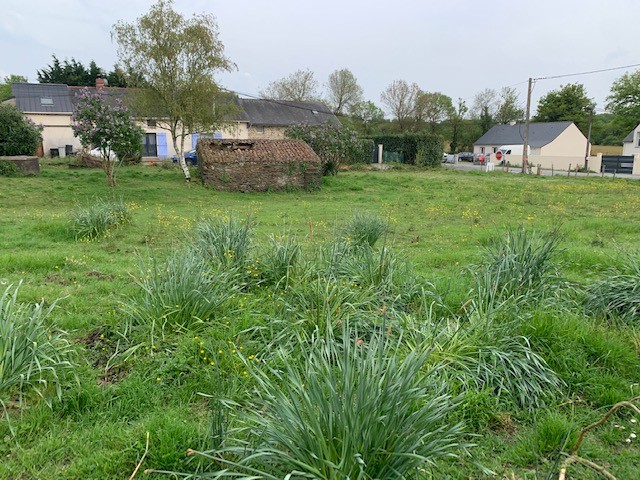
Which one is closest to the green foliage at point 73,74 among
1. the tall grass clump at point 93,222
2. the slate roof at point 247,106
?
the slate roof at point 247,106

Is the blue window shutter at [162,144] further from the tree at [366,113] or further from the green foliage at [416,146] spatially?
the tree at [366,113]

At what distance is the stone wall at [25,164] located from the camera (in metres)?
→ 19.0

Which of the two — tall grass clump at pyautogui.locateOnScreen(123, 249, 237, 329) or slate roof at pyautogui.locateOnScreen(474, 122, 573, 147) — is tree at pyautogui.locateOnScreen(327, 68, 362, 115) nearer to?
slate roof at pyautogui.locateOnScreen(474, 122, 573, 147)

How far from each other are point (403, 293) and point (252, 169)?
591 inches

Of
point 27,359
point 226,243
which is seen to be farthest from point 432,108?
point 27,359

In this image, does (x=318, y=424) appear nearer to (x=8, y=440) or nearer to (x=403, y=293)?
(x=8, y=440)

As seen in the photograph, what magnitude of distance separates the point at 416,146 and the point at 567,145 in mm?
28445

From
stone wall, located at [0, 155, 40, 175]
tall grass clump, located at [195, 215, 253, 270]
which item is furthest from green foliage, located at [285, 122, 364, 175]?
tall grass clump, located at [195, 215, 253, 270]

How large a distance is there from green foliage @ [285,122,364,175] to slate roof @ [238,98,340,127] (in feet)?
55.4

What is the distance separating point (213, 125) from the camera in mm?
20422

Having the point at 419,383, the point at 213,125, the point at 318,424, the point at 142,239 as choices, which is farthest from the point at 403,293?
the point at 213,125

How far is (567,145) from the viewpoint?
55375 millimetres

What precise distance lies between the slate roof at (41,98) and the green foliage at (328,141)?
21.4 meters

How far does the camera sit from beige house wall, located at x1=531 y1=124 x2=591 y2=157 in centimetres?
5428
